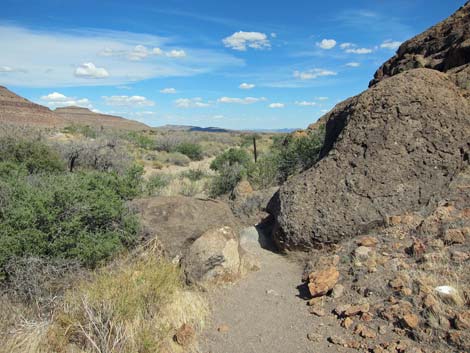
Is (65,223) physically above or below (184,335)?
above

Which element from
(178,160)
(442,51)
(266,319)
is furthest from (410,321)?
(178,160)

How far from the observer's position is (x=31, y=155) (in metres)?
10.0

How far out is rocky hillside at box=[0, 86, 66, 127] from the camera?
163 feet

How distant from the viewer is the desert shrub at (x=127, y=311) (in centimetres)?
366

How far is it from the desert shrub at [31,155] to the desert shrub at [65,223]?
13.1 ft

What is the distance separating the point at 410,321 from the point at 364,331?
→ 44 centimetres

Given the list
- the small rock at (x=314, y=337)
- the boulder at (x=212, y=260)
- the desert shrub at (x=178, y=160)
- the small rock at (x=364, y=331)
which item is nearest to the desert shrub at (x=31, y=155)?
the boulder at (x=212, y=260)

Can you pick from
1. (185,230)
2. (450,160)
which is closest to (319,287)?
(185,230)

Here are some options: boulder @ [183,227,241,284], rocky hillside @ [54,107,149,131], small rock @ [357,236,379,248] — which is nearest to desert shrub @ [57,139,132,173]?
boulder @ [183,227,241,284]

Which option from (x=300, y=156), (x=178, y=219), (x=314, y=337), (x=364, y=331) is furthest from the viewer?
(x=300, y=156)

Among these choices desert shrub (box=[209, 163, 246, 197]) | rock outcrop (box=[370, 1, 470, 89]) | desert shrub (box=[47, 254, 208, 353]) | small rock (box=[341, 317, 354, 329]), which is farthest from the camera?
desert shrub (box=[209, 163, 246, 197])

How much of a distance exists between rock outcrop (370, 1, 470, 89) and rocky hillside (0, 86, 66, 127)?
46313 mm

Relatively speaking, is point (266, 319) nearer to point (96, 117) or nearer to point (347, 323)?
point (347, 323)

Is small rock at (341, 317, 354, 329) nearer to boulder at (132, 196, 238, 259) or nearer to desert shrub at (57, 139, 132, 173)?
boulder at (132, 196, 238, 259)
